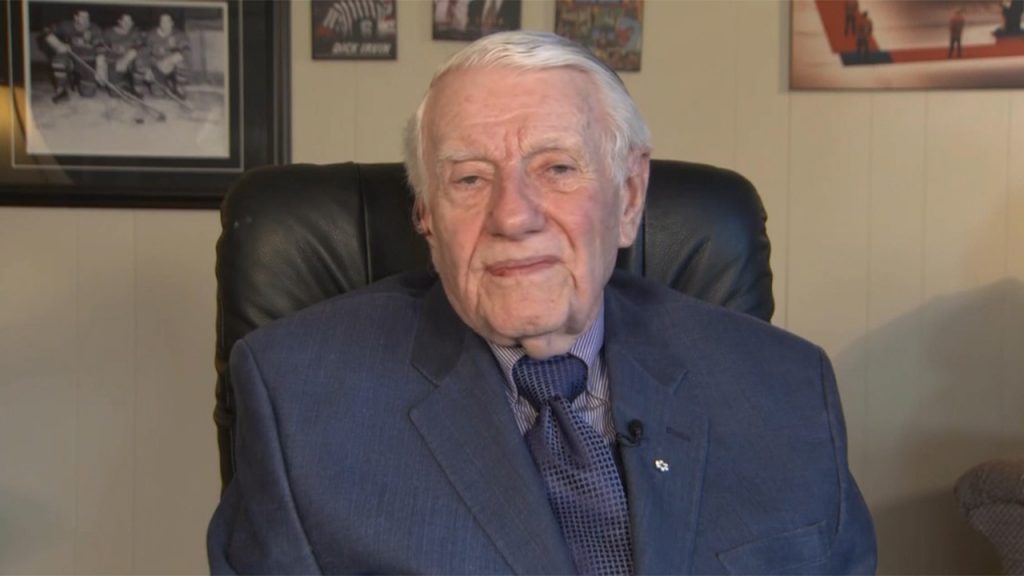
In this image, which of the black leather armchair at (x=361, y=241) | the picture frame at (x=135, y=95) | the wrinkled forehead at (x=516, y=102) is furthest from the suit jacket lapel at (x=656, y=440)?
the picture frame at (x=135, y=95)

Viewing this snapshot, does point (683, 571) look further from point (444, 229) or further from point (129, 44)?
point (129, 44)

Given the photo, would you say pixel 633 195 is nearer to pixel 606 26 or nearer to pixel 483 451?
pixel 483 451

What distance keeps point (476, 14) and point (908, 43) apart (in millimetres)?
866

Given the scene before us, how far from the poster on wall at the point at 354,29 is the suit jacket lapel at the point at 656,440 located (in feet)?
3.50

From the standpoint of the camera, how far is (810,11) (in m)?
2.33

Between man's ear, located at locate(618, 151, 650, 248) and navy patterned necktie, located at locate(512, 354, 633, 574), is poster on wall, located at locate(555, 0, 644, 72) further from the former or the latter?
navy patterned necktie, located at locate(512, 354, 633, 574)

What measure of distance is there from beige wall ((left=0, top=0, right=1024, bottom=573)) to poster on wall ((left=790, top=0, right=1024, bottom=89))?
38 mm

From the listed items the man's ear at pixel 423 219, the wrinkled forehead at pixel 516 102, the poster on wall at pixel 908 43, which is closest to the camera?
the wrinkled forehead at pixel 516 102

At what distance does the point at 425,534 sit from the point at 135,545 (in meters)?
1.40

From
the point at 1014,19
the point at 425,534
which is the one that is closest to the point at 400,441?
the point at 425,534

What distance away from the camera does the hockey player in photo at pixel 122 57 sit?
2.33 m

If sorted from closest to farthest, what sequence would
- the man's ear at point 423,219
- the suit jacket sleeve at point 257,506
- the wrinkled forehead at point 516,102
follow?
the suit jacket sleeve at point 257,506
the wrinkled forehead at point 516,102
the man's ear at point 423,219

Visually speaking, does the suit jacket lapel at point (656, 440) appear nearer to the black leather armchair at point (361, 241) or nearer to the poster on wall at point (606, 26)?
the black leather armchair at point (361, 241)

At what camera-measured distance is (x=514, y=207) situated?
4.31 ft
